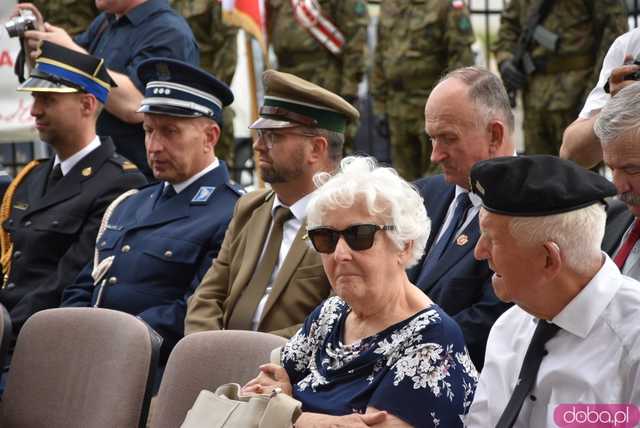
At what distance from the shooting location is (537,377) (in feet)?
9.54

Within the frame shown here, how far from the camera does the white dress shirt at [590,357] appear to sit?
2766mm

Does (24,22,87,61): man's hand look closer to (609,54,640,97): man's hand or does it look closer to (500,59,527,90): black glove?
(500,59,527,90): black glove

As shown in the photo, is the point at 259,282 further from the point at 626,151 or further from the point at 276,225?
the point at 626,151

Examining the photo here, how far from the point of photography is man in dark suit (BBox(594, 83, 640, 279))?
11.2 feet

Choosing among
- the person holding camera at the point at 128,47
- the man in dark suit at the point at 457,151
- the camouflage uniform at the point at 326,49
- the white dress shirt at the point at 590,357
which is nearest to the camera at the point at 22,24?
the person holding camera at the point at 128,47

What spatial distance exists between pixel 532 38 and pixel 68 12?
2876mm

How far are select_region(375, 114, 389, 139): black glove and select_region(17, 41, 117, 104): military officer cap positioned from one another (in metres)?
3.28

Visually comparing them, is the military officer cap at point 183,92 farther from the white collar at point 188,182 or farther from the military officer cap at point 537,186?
the military officer cap at point 537,186

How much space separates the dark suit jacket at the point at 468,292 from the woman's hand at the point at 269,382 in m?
0.62

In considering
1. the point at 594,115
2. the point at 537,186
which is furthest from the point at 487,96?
the point at 537,186

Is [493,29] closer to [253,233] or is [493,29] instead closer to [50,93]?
[50,93]

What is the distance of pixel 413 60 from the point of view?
8.51m

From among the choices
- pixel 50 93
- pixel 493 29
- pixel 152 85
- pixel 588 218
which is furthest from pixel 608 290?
pixel 493 29

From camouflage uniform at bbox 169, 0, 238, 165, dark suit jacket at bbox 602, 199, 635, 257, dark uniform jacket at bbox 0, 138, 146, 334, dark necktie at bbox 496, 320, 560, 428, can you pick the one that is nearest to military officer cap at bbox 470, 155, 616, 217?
dark necktie at bbox 496, 320, 560, 428
